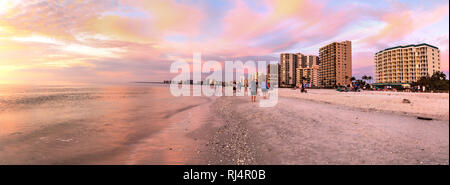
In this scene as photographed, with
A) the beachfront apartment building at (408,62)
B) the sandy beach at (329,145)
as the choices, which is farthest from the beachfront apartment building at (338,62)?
the sandy beach at (329,145)

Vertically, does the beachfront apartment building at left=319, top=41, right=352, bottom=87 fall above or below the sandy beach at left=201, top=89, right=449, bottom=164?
above

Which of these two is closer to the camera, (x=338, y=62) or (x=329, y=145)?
(x=329, y=145)

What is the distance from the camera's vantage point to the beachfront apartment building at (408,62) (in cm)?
13025

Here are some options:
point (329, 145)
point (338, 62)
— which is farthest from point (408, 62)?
point (329, 145)

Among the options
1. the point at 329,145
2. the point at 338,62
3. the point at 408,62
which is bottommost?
the point at 329,145

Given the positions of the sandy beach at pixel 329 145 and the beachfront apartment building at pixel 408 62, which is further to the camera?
the beachfront apartment building at pixel 408 62

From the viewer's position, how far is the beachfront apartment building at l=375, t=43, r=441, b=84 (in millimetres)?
130250

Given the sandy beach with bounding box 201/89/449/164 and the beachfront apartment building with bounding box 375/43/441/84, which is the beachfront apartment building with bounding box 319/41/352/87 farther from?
the sandy beach with bounding box 201/89/449/164

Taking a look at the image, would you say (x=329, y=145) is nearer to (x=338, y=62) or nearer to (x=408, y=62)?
(x=408, y=62)

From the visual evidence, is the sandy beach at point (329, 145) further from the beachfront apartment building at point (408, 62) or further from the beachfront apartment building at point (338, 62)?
the beachfront apartment building at point (338, 62)

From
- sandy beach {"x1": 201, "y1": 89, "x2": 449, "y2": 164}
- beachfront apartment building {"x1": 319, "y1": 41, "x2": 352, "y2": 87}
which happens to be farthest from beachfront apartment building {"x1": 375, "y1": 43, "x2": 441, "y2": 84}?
sandy beach {"x1": 201, "y1": 89, "x2": 449, "y2": 164}

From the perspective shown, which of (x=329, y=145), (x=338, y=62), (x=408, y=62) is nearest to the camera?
(x=329, y=145)

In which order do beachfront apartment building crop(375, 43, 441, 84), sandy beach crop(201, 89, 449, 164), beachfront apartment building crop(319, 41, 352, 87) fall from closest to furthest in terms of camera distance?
→ sandy beach crop(201, 89, 449, 164) < beachfront apartment building crop(375, 43, 441, 84) < beachfront apartment building crop(319, 41, 352, 87)

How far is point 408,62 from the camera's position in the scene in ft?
452
